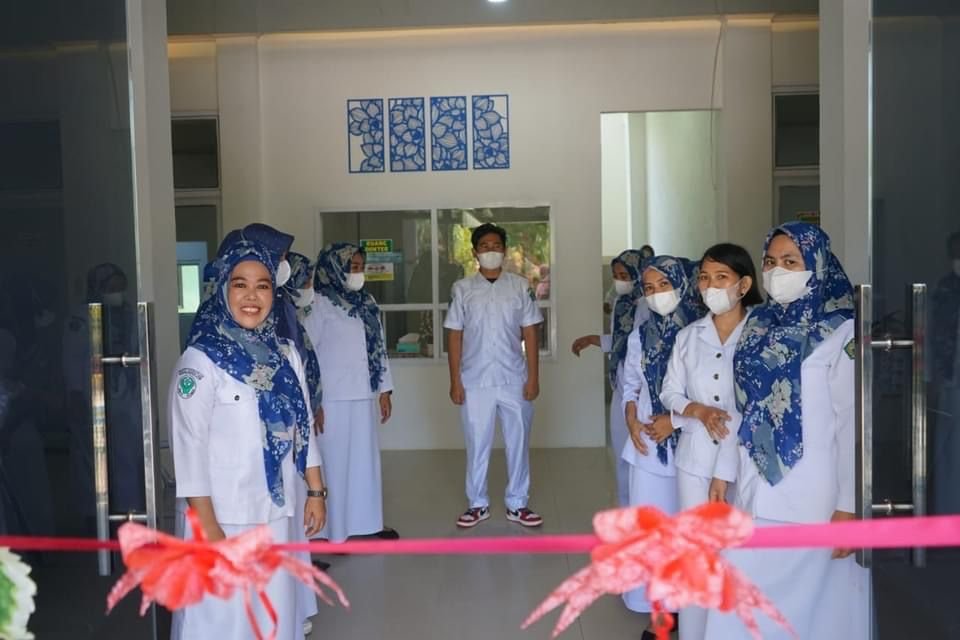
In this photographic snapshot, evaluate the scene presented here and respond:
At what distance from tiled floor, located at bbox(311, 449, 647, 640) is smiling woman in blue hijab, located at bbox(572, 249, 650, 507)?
464 mm

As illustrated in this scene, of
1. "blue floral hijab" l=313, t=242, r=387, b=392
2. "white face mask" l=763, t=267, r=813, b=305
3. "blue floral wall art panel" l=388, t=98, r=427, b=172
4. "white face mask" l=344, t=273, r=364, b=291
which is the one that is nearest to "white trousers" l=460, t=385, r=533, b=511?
"blue floral hijab" l=313, t=242, r=387, b=392

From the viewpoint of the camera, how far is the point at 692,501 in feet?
10.0

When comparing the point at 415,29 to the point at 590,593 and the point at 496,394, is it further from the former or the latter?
the point at 590,593

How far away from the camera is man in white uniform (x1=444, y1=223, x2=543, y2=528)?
536cm

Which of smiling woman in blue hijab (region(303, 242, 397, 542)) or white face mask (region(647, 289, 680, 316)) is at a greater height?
white face mask (region(647, 289, 680, 316))

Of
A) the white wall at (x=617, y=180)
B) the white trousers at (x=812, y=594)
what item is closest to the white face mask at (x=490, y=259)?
the white trousers at (x=812, y=594)

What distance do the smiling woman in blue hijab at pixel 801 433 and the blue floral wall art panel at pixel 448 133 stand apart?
4813mm

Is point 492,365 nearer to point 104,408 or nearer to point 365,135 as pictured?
point 365,135

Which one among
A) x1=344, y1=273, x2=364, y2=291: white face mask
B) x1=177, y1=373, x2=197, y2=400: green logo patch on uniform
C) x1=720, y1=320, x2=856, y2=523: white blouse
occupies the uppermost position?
x1=344, y1=273, x2=364, y2=291: white face mask

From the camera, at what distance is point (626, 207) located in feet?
39.1

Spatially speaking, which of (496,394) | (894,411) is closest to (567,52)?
(496,394)

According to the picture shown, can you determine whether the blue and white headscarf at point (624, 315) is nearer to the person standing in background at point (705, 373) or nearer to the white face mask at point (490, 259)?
the white face mask at point (490, 259)

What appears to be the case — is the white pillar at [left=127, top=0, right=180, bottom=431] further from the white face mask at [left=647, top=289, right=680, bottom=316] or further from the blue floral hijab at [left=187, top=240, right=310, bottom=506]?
the white face mask at [left=647, top=289, right=680, bottom=316]

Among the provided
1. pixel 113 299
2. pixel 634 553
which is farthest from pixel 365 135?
pixel 634 553
